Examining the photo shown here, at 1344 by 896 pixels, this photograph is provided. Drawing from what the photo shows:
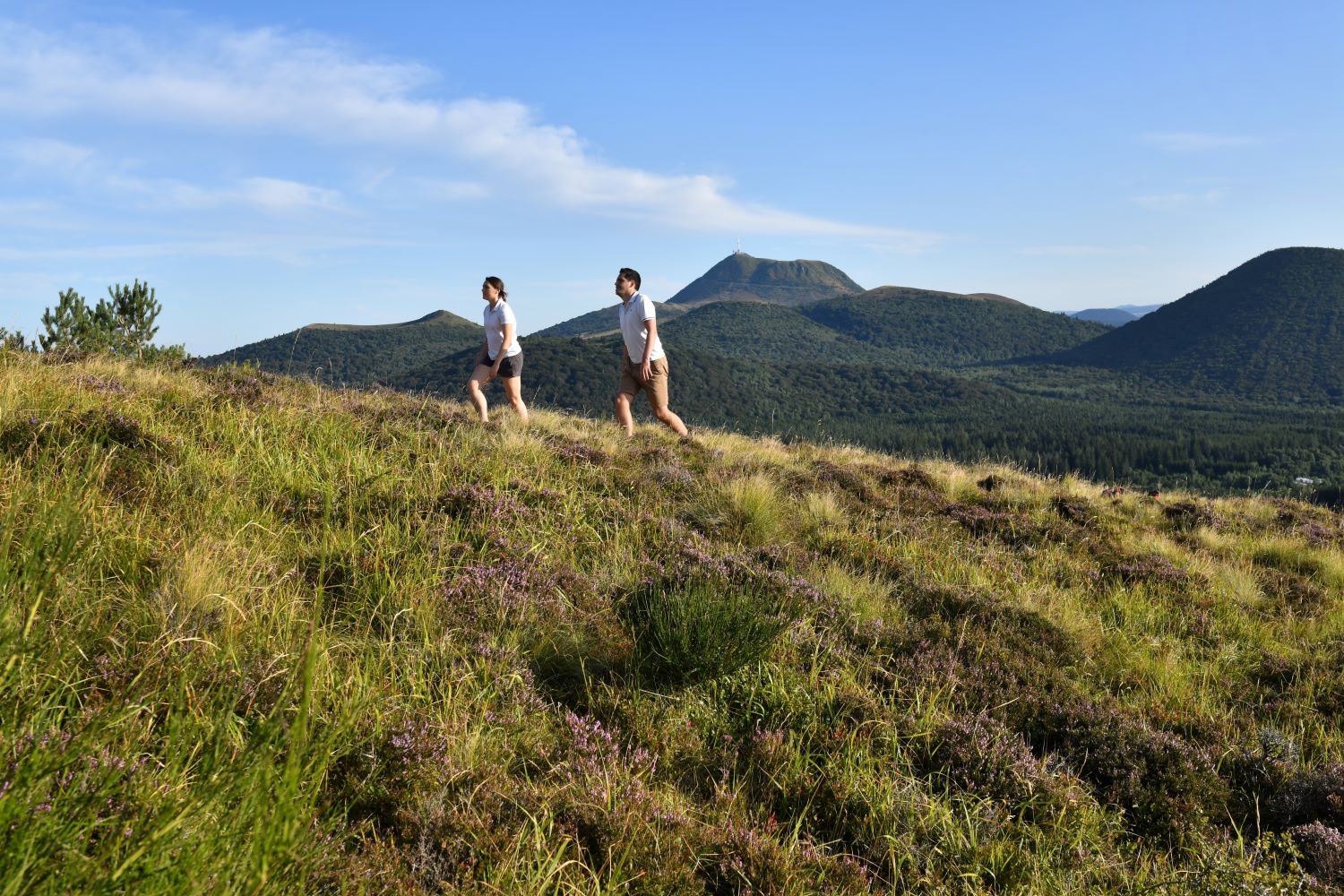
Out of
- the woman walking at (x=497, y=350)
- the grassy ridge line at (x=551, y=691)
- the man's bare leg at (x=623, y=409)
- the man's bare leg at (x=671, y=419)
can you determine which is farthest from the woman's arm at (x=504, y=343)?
the grassy ridge line at (x=551, y=691)

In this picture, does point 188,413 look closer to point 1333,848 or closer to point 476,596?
point 476,596

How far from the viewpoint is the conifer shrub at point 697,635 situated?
346 centimetres

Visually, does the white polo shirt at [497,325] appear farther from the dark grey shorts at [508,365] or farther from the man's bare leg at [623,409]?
the man's bare leg at [623,409]

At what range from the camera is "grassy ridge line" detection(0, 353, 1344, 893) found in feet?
6.17

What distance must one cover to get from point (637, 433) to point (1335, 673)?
7029 millimetres

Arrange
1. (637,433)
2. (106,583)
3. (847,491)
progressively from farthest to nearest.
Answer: (637,433), (847,491), (106,583)

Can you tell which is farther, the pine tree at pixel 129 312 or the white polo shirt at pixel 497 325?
the pine tree at pixel 129 312

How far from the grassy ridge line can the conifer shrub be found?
9cm

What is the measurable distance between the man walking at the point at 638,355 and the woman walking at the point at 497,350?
1333 millimetres

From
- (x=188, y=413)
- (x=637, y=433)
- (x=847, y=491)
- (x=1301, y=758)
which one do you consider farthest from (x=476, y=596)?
(x=637, y=433)

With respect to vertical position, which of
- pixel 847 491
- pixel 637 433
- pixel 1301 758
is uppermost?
pixel 637 433

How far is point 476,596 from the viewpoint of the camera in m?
3.74

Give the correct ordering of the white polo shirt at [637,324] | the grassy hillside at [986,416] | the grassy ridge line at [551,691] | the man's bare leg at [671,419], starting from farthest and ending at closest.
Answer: the grassy hillside at [986,416] < the man's bare leg at [671,419] < the white polo shirt at [637,324] < the grassy ridge line at [551,691]

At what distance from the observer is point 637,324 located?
9.34 meters
